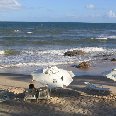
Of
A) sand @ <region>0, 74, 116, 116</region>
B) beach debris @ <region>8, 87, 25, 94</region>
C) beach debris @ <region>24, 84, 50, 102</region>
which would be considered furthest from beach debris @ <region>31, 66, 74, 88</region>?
beach debris @ <region>8, 87, 25, 94</region>

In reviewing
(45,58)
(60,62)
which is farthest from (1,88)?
(45,58)

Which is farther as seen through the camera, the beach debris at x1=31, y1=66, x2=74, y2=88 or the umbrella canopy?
the umbrella canopy

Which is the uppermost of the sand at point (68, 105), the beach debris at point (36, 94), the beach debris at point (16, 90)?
the beach debris at point (36, 94)

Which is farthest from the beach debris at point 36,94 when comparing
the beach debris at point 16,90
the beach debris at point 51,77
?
the beach debris at point 16,90

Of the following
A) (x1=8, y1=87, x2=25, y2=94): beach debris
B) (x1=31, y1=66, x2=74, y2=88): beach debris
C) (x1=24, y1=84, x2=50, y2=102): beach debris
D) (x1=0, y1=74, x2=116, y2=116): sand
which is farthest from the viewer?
(x1=8, y1=87, x2=25, y2=94): beach debris

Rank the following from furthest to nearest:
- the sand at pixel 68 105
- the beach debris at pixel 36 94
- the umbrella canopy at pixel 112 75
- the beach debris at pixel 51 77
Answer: the umbrella canopy at pixel 112 75, the beach debris at pixel 51 77, the beach debris at pixel 36 94, the sand at pixel 68 105

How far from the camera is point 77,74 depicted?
2647 centimetres

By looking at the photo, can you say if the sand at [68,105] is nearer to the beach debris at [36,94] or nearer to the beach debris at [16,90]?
the beach debris at [36,94]

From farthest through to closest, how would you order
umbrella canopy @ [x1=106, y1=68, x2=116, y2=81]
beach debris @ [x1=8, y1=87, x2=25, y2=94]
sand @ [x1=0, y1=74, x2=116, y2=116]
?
1. beach debris @ [x1=8, y1=87, x2=25, y2=94]
2. umbrella canopy @ [x1=106, y1=68, x2=116, y2=81]
3. sand @ [x1=0, y1=74, x2=116, y2=116]

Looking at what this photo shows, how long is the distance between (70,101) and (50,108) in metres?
1.47

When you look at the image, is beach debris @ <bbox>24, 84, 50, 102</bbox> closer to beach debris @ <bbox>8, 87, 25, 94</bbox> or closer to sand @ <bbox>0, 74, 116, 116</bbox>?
sand @ <bbox>0, 74, 116, 116</bbox>

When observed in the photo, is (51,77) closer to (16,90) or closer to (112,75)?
(16,90)

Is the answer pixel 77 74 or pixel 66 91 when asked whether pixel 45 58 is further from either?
pixel 66 91

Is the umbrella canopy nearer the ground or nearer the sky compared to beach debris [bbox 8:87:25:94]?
nearer the sky
